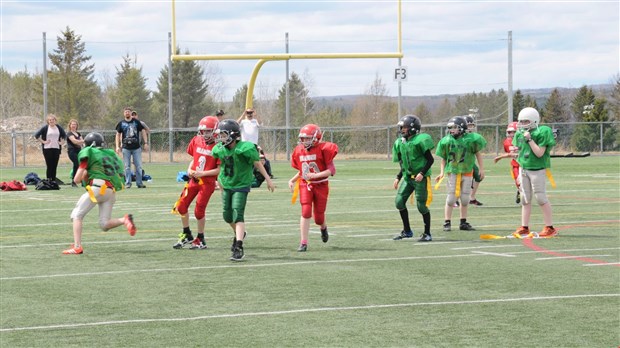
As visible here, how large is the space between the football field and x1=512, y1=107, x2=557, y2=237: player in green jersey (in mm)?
496

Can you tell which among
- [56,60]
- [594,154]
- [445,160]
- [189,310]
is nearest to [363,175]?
[445,160]

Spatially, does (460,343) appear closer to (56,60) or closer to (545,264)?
(545,264)

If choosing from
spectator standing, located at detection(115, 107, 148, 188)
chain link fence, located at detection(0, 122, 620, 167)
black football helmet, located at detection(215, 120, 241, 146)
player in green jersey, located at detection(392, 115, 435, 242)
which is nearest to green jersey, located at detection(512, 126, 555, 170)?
player in green jersey, located at detection(392, 115, 435, 242)

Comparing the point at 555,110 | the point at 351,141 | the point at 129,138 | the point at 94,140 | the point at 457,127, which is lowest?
the point at 351,141

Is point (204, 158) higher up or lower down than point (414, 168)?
higher up

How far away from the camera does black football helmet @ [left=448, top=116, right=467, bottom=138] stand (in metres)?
17.1

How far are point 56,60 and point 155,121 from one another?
10.1 meters

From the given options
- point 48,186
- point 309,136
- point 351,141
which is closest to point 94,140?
point 309,136

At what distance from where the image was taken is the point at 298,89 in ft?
319

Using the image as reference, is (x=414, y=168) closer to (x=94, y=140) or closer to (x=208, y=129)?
(x=208, y=129)

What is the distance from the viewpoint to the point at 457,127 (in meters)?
17.1

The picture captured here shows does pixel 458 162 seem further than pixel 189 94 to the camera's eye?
No

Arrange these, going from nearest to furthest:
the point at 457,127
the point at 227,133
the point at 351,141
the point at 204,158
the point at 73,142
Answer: the point at 227,133 < the point at 204,158 < the point at 457,127 < the point at 73,142 < the point at 351,141

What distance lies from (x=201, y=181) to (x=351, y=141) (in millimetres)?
38431
